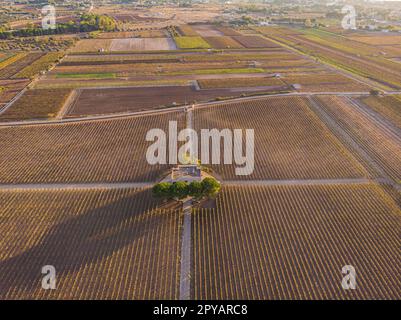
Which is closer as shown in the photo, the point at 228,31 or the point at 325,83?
the point at 325,83

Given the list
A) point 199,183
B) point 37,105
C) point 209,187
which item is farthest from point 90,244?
point 37,105

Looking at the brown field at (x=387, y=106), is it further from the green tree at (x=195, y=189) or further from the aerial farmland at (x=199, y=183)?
the green tree at (x=195, y=189)

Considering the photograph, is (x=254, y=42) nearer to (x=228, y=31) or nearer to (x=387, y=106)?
(x=228, y=31)

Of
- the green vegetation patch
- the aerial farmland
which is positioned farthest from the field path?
the green vegetation patch

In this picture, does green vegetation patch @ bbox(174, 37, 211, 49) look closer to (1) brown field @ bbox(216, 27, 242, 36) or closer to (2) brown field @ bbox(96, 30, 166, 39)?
(2) brown field @ bbox(96, 30, 166, 39)

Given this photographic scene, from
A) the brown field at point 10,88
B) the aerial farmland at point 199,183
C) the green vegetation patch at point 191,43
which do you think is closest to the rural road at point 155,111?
the aerial farmland at point 199,183
